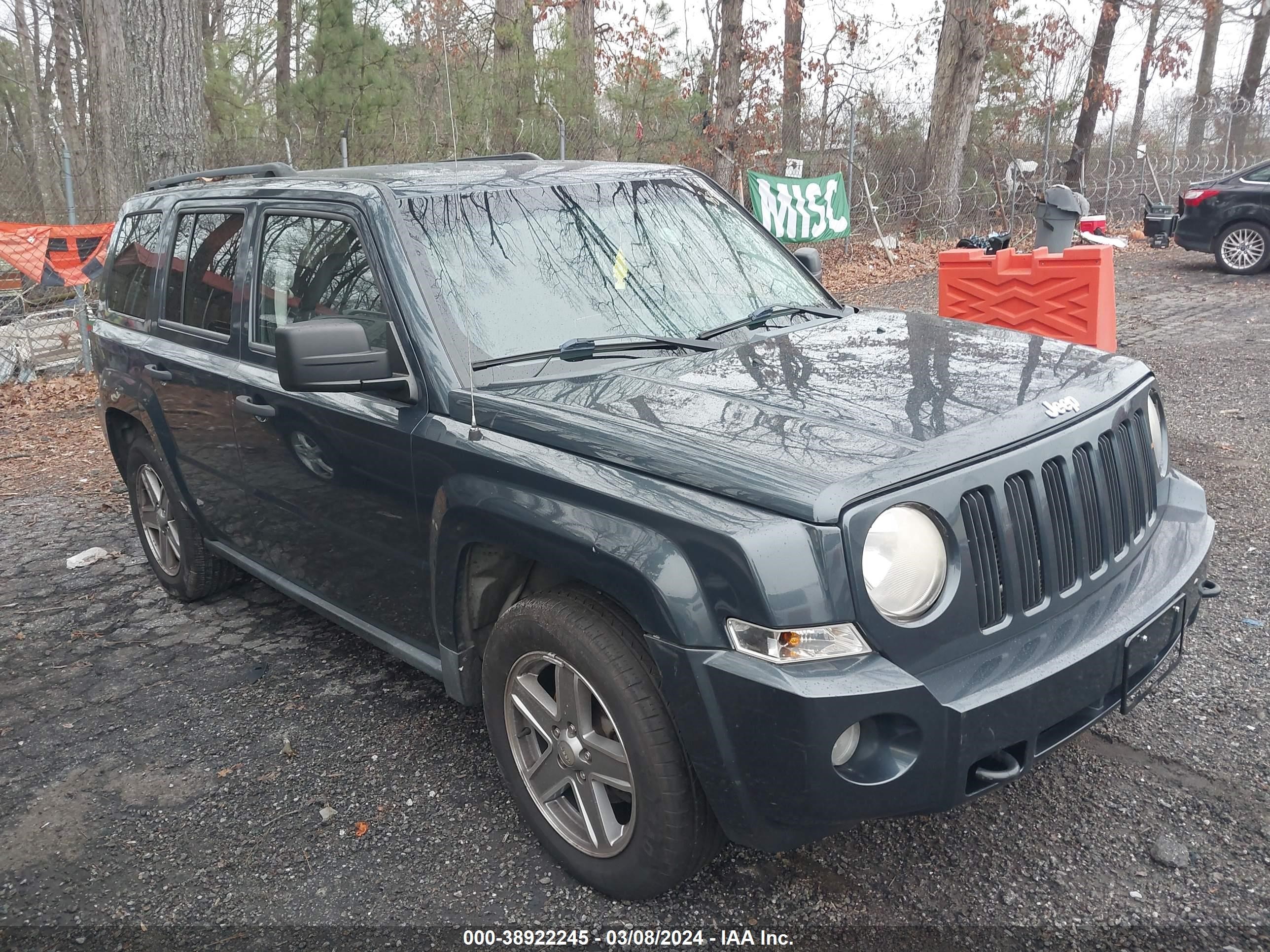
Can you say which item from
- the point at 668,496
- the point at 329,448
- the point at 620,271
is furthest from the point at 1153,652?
the point at 329,448

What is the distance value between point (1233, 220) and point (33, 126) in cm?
2080

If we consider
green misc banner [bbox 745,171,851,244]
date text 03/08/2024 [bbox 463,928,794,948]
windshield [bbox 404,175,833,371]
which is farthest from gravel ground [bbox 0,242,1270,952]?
green misc banner [bbox 745,171,851,244]

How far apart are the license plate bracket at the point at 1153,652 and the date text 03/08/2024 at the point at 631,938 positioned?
3.59ft

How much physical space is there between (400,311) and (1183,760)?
2830mm

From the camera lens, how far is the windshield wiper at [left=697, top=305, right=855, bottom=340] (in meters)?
3.52

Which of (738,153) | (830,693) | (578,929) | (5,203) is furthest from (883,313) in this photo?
(738,153)

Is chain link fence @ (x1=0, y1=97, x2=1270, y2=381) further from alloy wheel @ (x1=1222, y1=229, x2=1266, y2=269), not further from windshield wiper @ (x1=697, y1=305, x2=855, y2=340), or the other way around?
windshield wiper @ (x1=697, y1=305, x2=855, y2=340)

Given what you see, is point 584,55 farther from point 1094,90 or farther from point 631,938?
point 631,938

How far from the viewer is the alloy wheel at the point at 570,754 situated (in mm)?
2730

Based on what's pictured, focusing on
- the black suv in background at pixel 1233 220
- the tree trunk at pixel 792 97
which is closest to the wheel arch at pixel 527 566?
the black suv in background at pixel 1233 220

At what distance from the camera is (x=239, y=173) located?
4461 mm

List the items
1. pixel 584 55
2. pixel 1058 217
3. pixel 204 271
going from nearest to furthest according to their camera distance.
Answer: pixel 204 271 → pixel 1058 217 → pixel 584 55

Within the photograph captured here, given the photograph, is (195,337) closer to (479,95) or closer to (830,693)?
(830,693)

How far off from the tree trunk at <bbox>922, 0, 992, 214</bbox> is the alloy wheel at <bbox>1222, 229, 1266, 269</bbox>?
4427 millimetres
